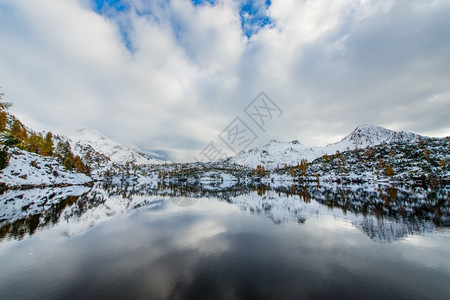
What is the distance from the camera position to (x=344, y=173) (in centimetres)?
16412

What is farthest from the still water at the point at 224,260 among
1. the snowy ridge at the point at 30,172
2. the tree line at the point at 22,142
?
the snowy ridge at the point at 30,172

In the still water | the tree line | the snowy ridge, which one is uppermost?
the tree line

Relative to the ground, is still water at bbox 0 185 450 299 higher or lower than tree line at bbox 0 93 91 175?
lower

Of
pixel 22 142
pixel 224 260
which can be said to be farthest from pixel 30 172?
pixel 224 260

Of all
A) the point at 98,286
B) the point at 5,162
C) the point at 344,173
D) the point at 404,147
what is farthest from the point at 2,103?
the point at 404,147

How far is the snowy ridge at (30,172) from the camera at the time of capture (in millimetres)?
62000

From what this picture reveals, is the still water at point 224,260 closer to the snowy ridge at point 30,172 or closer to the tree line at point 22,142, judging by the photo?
the tree line at point 22,142

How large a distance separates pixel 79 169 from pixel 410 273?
586 feet

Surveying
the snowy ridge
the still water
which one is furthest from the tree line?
the still water

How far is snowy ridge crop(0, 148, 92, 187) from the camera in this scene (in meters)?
62.0

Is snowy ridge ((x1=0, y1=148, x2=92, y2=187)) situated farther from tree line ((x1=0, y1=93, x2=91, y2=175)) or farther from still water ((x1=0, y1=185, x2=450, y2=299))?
still water ((x1=0, y1=185, x2=450, y2=299))

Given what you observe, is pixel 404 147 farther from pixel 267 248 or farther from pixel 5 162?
pixel 5 162

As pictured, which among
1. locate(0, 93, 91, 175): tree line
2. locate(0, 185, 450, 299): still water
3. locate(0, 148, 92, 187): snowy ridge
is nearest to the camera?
locate(0, 185, 450, 299): still water

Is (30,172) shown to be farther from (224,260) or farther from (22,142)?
(224,260)
